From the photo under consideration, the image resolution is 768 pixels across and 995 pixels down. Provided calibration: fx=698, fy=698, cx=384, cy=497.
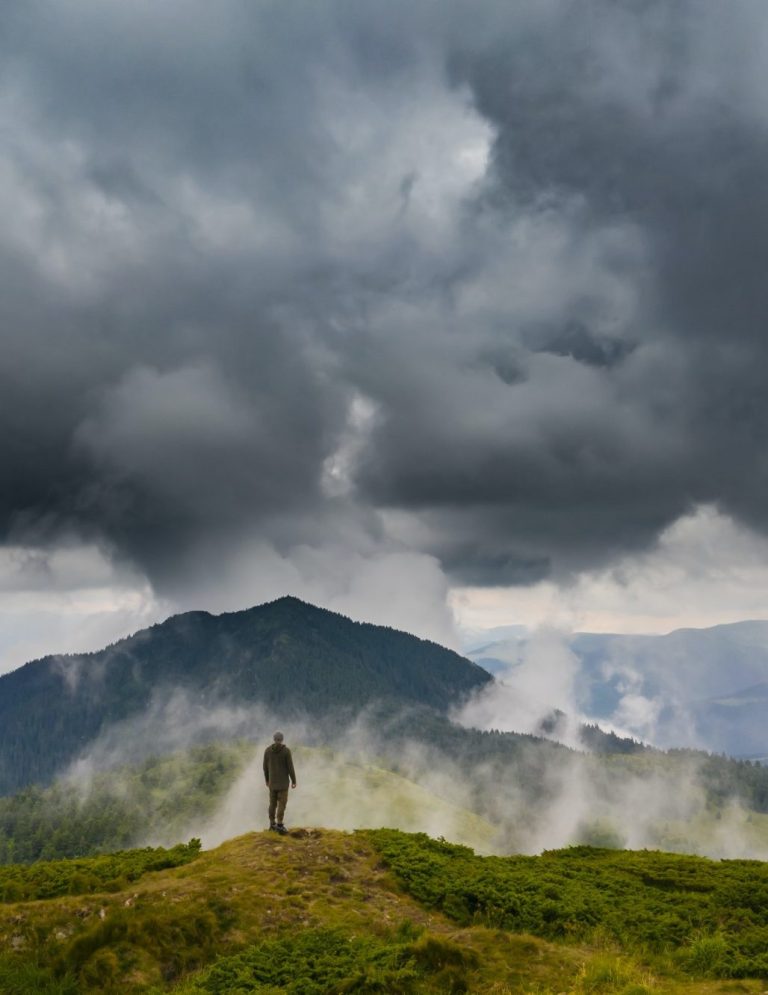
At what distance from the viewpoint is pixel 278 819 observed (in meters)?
33.5

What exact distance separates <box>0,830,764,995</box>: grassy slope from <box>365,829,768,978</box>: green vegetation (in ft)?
2.93

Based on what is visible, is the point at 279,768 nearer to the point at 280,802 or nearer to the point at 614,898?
the point at 280,802

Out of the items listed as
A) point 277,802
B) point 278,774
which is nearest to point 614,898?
point 278,774

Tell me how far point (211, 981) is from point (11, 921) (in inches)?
312

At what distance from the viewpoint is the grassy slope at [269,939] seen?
18266 mm

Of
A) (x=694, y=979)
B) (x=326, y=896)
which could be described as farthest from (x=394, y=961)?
(x=694, y=979)

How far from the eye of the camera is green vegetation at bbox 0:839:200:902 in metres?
24.9

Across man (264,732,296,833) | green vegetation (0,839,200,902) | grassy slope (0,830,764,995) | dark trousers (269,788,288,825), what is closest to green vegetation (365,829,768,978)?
grassy slope (0,830,764,995)

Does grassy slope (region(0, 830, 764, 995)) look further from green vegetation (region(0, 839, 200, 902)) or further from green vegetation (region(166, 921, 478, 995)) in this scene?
green vegetation (region(0, 839, 200, 902))

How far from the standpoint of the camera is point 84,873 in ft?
86.8

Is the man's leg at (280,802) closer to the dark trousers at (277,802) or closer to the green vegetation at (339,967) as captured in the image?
the dark trousers at (277,802)

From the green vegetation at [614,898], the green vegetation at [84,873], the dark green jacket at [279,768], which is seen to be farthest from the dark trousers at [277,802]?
the green vegetation at [614,898]

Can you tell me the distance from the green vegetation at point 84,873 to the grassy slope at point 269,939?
1.21 metres

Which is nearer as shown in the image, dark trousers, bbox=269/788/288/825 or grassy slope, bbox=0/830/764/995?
grassy slope, bbox=0/830/764/995
